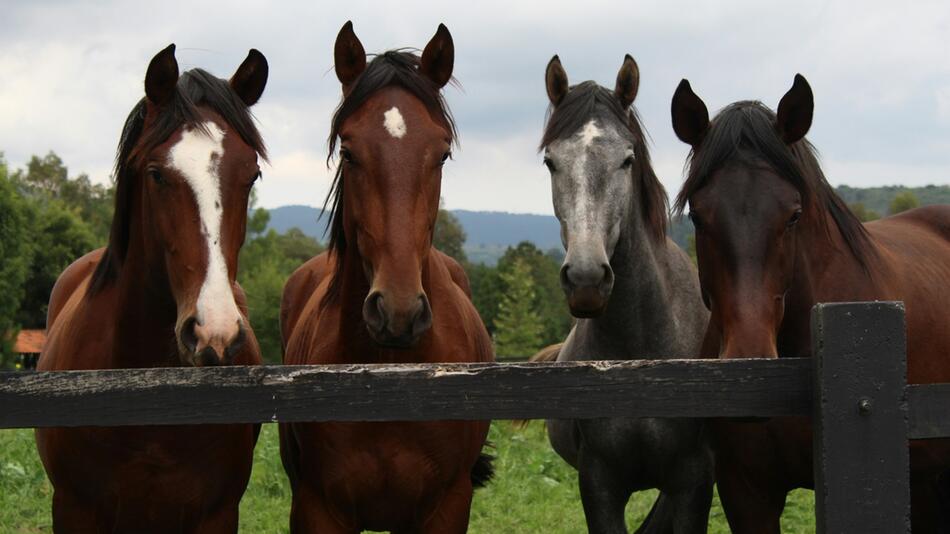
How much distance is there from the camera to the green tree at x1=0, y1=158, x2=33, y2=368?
41.4 metres

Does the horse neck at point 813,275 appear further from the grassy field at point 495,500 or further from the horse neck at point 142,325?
the grassy field at point 495,500

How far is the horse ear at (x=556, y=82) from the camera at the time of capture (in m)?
5.20

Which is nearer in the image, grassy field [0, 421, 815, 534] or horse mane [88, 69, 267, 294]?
horse mane [88, 69, 267, 294]

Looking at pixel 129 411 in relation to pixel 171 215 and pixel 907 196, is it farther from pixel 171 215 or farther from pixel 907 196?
pixel 907 196

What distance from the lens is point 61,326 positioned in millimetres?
4613

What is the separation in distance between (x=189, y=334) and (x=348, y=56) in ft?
4.97

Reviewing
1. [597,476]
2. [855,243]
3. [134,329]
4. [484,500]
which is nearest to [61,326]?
[134,329]

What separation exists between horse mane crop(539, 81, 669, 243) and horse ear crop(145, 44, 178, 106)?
1.81 meters

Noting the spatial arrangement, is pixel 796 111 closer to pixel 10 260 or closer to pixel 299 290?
pixel 299 290

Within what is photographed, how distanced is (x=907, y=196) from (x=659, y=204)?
269 feet

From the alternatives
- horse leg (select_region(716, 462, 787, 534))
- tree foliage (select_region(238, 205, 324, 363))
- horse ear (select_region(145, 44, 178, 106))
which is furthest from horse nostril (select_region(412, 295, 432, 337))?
tree foliage (select_region(238, 205, 324, 363))

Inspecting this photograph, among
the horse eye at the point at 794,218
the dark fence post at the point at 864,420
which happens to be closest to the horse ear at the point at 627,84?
the horse eye at the point at 794,218

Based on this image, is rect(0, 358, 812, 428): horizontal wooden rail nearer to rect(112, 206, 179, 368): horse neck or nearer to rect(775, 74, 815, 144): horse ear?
rect(112, 206, 179, 368): horse neck

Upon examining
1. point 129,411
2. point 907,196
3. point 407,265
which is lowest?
point 129,411
